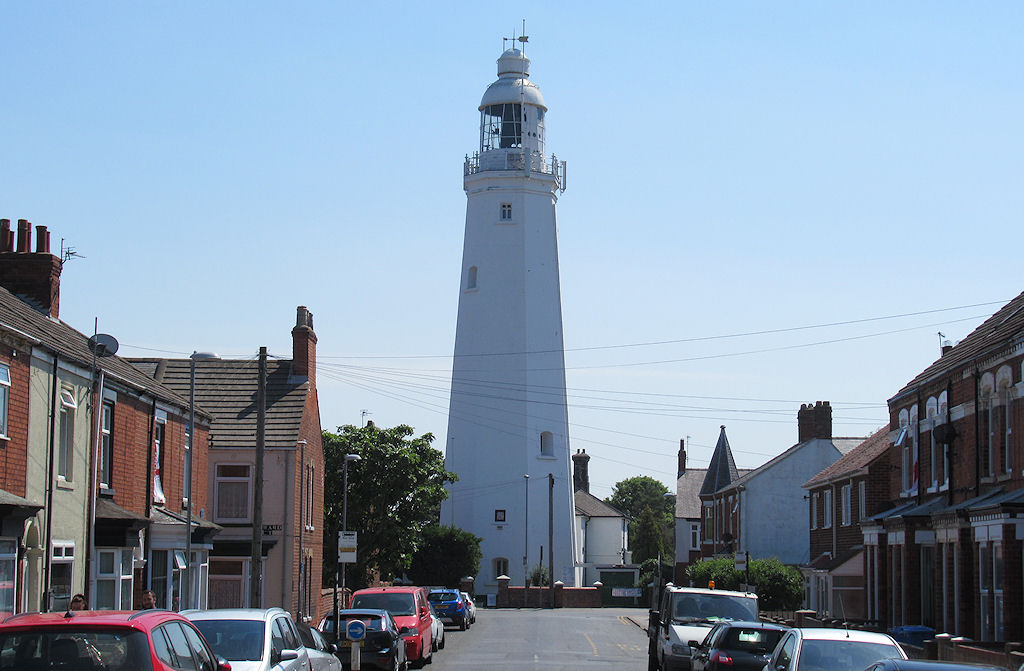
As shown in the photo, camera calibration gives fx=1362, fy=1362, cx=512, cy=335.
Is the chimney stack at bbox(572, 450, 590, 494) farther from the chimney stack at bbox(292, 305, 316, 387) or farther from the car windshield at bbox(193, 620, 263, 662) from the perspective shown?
the car windshield at bbox(193, 620, 263, 662)

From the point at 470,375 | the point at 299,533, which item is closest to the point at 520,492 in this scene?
the point at 470,375

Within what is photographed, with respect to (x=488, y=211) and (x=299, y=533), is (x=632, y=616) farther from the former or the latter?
(x=299, y=533)

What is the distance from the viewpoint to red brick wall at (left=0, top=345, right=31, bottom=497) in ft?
72.1

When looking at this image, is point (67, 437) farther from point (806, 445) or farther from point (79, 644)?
point (806, 445)

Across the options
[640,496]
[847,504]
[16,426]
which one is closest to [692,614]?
[16,426]

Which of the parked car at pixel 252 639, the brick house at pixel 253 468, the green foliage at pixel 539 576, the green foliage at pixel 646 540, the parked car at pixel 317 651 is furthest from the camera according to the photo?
the green foliage at pixel 646 540

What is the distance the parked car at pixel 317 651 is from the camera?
57.1 feet

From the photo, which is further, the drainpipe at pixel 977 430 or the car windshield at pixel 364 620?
the drainpipe at pixel 977 430

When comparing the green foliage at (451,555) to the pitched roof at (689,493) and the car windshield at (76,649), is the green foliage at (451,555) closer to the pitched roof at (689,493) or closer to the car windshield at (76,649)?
the pitched roof at (689,493)

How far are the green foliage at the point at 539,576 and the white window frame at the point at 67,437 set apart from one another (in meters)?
48.9

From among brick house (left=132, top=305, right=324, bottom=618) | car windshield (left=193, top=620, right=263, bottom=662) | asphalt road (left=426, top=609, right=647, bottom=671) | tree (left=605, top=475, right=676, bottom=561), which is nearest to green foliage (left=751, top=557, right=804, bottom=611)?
asphalt road (left=426, top=609, right=647, bottom=671)

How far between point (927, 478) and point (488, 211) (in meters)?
37.8

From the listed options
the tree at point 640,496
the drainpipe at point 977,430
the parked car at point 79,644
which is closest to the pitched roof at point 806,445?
the drainpipe at point 977,430

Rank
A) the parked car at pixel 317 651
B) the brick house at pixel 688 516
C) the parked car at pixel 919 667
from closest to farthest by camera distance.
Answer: the parked car at pixel 919 667, the parked car at pixel 317 651, the brick house at pixel 688 516
